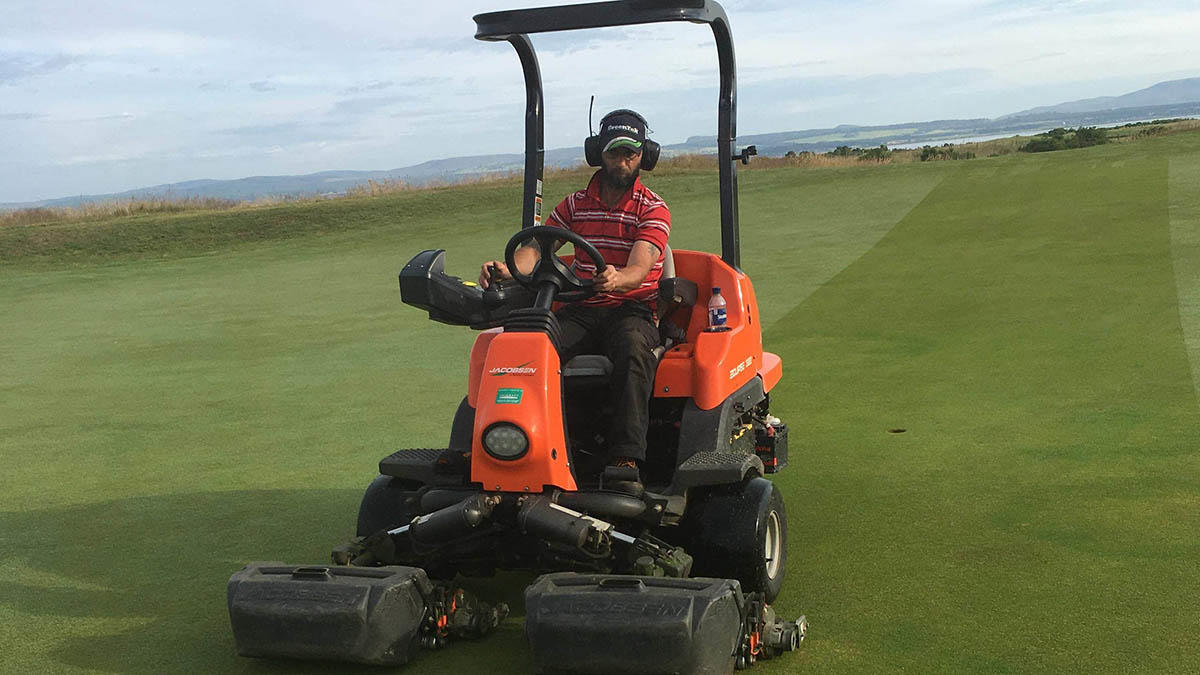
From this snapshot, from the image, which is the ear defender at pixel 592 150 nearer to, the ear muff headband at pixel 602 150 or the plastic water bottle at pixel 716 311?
the ear muff headband at pixel 602 150

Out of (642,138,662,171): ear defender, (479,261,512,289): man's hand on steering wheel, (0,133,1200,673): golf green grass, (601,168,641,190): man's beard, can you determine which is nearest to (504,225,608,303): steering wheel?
(479,261,512,289): man's hand on steering wheel

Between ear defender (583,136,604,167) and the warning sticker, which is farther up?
ear defender (583,136,604,167)

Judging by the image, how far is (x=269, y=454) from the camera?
713cm

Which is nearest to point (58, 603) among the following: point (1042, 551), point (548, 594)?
point (548, 594)

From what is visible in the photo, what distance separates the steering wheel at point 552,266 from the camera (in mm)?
4590

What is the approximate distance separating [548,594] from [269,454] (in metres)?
3.84

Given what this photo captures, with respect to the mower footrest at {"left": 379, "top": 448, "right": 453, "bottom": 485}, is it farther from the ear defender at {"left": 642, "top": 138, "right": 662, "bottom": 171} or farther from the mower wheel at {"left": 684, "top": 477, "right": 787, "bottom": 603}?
the ear defender at {"left": 642, "top": 138, "right": 662, "bottom": 171}

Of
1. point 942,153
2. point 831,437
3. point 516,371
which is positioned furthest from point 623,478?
point 942,153

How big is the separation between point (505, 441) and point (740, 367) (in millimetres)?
1432

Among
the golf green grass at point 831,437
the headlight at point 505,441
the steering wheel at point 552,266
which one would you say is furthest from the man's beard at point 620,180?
the golf green grass at point 831,437

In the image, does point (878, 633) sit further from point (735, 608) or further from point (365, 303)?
point (365, 303)

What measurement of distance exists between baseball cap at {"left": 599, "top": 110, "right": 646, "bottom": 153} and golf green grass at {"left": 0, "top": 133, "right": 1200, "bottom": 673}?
71.1 inches

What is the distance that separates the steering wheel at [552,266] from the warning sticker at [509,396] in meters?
0.54

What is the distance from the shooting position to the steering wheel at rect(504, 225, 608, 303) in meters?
4.59
